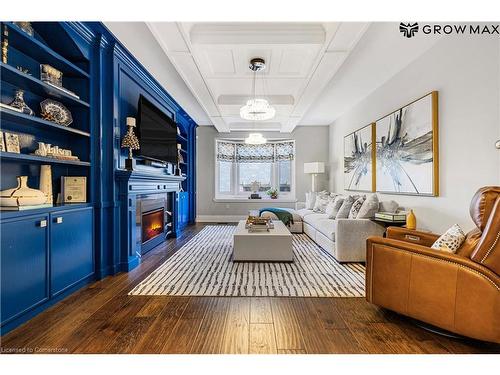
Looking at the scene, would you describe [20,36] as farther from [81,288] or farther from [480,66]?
[480,66]

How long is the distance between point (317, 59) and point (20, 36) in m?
2.87

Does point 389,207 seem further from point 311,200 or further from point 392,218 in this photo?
point 311,200

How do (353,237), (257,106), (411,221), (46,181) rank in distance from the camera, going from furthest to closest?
1. (257,106)
2. (353,237)
3. (411,221)
4. (46,181)

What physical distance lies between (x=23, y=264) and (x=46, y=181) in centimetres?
73

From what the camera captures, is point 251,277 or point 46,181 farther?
point 251,277

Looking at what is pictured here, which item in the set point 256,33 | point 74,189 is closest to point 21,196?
point 74,189

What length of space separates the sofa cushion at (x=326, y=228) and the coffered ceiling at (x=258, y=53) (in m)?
2.15

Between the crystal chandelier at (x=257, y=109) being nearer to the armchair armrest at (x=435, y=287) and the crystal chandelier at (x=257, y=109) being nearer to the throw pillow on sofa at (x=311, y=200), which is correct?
the armchair armrest at (x=435, y=287)

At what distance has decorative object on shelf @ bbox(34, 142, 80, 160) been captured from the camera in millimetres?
2170

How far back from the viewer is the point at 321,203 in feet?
17.8

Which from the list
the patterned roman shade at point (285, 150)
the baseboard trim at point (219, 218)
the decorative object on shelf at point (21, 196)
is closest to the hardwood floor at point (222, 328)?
the decorative object on shelf at point (21, 196)
